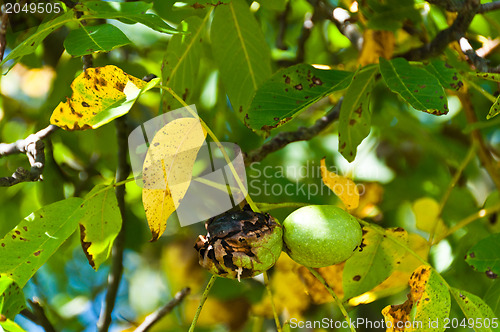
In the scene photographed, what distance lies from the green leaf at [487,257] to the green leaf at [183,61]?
2.08 feet

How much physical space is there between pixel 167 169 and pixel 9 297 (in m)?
0.28

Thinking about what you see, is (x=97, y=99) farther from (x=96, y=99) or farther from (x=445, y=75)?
(x=445, y=75)

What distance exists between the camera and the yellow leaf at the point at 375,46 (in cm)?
134

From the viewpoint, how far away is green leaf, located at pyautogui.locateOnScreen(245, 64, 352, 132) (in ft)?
2.77

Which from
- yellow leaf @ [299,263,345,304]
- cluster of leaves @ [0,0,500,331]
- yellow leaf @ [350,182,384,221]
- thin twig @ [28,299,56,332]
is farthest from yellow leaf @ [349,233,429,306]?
thin twig @ [28,299,56,332]

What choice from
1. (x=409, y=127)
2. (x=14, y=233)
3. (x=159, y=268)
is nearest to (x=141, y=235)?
(x=159, y=268)

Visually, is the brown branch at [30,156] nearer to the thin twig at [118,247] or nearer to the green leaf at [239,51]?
the thin twig at [118,247]

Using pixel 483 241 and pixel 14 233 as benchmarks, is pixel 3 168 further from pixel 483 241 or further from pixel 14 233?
pixel 483 241

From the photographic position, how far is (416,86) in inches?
33.9

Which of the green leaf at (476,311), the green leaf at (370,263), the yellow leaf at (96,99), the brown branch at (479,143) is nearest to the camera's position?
the yellow leaf at (96,99)

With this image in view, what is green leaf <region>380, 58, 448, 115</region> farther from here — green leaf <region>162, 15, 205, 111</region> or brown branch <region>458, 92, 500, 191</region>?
brown branch <region>458, 92, 500, 191</region>

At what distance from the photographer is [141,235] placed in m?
1.59

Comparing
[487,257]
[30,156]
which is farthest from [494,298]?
[30,156]

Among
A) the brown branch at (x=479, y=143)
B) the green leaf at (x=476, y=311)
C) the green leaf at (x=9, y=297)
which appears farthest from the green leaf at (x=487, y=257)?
the green leaf at (x=9, y=297)
